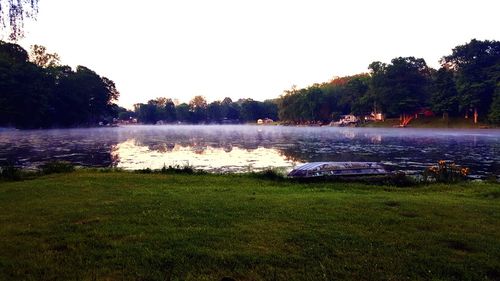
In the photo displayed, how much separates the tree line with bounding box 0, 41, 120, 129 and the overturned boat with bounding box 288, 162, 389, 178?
74985 millimetres

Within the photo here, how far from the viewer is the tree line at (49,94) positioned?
95.2 m

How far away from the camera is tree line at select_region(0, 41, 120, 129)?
95188mm

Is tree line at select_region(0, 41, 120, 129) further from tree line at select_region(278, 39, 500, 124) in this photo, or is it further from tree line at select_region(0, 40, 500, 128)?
tree line at select_region(278, 39, 500, 124)

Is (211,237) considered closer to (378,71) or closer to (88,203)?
(88,203)

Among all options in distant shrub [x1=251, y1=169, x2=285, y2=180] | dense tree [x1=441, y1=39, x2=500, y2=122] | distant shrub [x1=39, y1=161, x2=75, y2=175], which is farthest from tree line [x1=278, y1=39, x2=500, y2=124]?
distant shrub [x1=39, y1=161, x2=75, y2=175]

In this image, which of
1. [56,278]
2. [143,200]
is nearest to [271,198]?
[143,200]

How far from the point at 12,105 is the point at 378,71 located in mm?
101717

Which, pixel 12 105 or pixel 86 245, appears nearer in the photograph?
pixel 86 245

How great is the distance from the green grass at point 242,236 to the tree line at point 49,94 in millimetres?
78121

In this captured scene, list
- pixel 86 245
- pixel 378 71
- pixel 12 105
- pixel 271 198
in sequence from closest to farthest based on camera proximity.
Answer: pixel 86 245 → pixel 271 198 → pixel 12 105 → pixel 378 71

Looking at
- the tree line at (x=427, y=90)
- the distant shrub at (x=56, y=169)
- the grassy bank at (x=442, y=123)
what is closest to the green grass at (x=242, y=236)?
the distant shrub at (x=56, y=169)

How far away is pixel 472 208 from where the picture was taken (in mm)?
11297

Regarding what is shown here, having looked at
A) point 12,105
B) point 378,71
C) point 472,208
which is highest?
point 378,71

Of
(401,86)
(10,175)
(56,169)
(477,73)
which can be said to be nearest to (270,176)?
(56,169)
